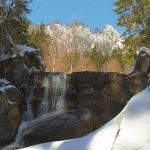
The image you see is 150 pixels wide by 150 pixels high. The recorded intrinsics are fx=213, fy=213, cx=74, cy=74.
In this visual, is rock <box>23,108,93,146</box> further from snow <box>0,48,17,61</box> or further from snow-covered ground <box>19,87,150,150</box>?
snow <box>0,48,17,61</box>

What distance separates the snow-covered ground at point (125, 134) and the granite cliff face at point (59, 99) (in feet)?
15.0

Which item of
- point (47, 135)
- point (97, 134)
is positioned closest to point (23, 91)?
point (47, 135)

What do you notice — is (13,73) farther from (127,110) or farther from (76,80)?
(127,110)

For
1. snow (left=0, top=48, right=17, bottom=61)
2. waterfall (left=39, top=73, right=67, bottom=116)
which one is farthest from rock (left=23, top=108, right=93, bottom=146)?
snow (left=0, top=48, right=17, bottom=61)

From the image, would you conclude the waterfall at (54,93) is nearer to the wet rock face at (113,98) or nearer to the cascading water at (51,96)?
the cascading water at (51,96)

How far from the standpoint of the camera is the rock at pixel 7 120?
9.27 metres

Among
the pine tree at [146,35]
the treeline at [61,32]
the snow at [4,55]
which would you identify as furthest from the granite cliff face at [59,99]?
the pine tree at [146,35]

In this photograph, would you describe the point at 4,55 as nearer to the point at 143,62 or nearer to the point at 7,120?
the point at 7,120

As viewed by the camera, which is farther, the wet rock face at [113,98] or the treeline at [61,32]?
the treeline at [61,32]

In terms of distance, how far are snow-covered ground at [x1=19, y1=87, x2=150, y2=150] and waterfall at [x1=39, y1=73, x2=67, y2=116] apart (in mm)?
8499

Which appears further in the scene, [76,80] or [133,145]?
[76,80]

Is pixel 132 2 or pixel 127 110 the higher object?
pixel 132 2

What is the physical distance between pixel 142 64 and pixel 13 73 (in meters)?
7.67

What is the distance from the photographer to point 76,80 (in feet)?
43.6
